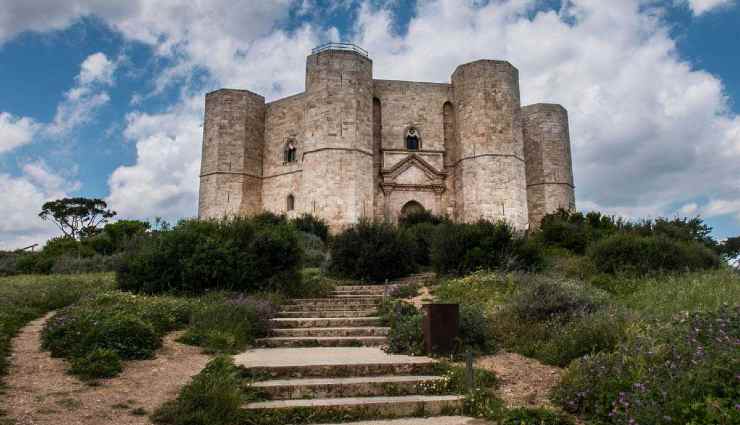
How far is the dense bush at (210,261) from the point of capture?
10156 mm

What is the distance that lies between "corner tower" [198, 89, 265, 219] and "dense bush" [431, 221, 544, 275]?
1591cm

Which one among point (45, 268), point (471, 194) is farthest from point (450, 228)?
point (45, 268)

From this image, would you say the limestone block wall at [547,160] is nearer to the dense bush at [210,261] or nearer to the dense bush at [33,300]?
the dense bush at [210,261]

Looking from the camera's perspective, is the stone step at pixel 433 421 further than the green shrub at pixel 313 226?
No

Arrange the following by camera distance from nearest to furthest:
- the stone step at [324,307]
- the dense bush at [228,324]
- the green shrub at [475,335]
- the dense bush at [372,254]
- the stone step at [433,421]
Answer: the stone step at [433,421] → the green shrub at [475,335] → the dense bush at [228,324] → the stone step at [324,307] → the dense bush at [372,254]

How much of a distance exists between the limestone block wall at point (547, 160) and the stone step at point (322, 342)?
2326 centimetres

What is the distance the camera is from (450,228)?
13867 mm

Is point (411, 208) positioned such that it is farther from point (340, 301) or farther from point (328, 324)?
point (328, 324)

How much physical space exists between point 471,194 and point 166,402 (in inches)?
854

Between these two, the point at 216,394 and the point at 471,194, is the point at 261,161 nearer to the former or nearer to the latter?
the point at 471,194

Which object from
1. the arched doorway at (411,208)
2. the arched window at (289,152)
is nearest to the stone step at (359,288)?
the arched doorway at (411,208)

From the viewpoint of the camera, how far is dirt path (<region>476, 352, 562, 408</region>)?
4.76 metres

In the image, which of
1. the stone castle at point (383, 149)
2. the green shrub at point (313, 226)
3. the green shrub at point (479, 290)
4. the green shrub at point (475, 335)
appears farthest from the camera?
the stone castle at point (383, 149)

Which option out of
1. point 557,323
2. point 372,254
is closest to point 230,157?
point 372,254
